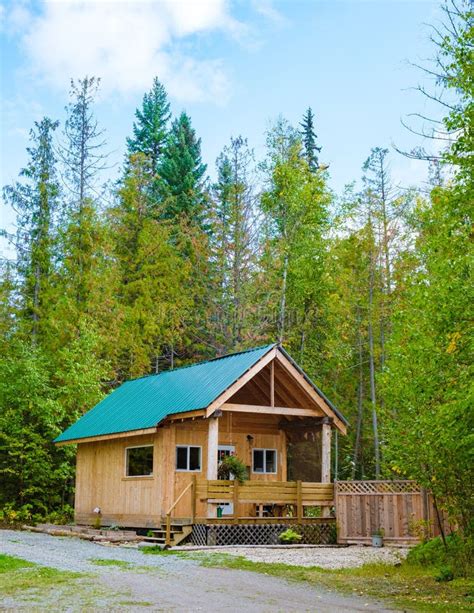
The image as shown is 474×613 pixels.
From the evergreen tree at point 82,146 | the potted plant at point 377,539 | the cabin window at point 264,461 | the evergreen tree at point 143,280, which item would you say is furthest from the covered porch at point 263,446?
the evergreen tree at point 82,146

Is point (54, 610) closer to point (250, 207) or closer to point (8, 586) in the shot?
point (8, 586)

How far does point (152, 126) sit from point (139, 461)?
29.6 meters

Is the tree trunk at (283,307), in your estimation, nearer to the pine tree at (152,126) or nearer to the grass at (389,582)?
the pine tree at (152,126)

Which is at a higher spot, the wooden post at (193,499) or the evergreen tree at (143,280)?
the evergreen tree at (143,280)

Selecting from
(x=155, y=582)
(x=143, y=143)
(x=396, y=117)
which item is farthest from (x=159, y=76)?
(x=155, y=582)

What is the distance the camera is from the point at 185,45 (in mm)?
19172

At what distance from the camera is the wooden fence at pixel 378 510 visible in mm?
17328

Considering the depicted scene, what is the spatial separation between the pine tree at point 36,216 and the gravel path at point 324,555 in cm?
1560

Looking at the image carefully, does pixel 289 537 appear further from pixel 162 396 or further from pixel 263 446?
pixel 162 396

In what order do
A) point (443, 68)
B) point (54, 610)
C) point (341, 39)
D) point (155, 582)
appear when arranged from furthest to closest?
1. point (341, 39)
2. point (443, 68)
3. point (155, 582)
4. point (54, 610)

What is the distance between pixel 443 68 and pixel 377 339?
22.2 metres

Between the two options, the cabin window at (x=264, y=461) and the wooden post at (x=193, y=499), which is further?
the cabin window at (x=264, y=461)

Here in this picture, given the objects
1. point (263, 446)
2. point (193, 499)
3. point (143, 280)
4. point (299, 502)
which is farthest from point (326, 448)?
point (143, 280)

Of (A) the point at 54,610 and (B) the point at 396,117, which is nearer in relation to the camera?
(A) the point at 54,610
